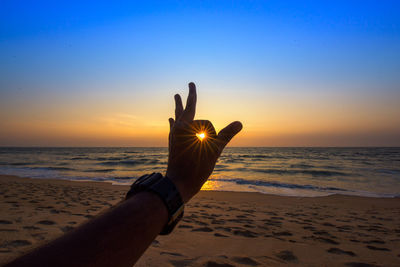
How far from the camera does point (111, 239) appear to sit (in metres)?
0.72

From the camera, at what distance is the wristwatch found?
0.94 metres

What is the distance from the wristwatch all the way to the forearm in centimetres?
3

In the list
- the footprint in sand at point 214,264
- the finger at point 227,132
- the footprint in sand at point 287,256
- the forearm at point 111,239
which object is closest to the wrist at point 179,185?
the forearm at point 111,239

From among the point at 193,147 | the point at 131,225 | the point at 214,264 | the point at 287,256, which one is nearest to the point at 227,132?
the point at 193,147

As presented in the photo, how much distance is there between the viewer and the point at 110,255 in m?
0.70

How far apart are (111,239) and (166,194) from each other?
11.1 inches

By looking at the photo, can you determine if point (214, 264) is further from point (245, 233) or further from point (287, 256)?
point (245, 233)

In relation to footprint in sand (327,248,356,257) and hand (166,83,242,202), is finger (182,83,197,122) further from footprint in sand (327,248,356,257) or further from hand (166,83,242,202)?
footprint in sand (327,248,356,257)

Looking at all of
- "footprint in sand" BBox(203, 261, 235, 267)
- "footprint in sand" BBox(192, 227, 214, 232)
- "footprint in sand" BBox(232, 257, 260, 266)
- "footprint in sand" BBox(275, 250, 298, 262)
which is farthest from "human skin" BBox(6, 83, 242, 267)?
"footprint in sand" BBox(192, 227, 214, 232)

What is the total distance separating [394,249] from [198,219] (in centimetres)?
312

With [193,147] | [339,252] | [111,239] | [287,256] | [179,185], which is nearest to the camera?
[111,239]

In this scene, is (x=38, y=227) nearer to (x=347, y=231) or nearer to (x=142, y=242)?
(x=142, y=242)

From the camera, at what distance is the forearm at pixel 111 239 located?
0.63 metres

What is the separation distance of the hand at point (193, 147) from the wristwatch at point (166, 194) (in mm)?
167
